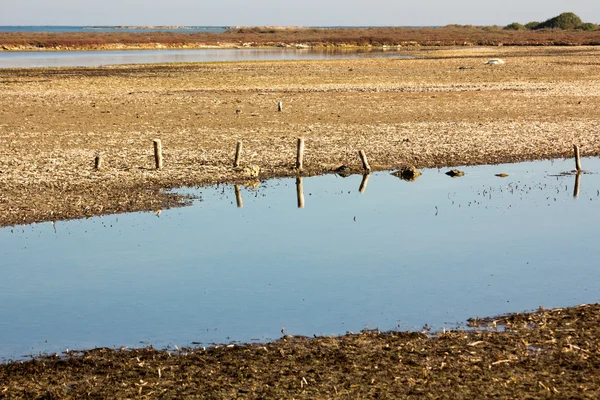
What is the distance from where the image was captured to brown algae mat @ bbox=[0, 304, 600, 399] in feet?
38.0

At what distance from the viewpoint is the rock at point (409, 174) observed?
29005mm

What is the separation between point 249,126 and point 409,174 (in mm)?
11628

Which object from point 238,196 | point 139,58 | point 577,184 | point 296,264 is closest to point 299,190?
point 238,196

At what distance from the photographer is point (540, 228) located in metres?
22.5

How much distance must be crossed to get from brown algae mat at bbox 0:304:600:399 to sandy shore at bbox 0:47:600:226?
10998 millimetres

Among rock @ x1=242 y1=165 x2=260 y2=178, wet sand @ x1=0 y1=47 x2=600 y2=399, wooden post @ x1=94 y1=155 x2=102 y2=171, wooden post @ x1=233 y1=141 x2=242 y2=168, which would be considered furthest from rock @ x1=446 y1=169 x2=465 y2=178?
wooden post @ x1=94 y1=155 x2=102 y2=171

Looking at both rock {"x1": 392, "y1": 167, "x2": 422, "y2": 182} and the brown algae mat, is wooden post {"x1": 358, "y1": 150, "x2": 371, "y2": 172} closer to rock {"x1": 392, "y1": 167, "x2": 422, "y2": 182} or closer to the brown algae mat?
rock {"x1": 392, "y1": 167, "x2": 422, "y2": 182}

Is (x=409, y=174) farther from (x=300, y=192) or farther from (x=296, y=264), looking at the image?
(x=296, y=264)

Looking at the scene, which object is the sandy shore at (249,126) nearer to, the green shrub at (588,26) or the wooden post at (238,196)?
the wooden post at (238,196)

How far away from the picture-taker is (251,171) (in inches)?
1129

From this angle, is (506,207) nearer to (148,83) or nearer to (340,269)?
(340,269)

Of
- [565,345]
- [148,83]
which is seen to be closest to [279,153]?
[565,345]

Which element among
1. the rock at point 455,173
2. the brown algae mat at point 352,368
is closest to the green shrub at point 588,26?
the rock at point 455,173

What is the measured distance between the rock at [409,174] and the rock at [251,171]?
4.56 m
